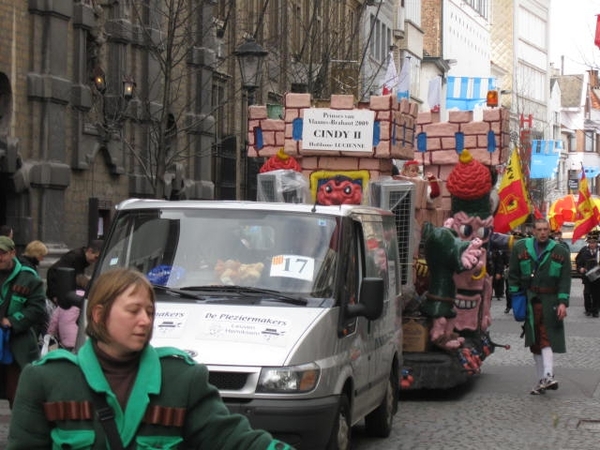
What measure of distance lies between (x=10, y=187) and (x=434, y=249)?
1008 cm

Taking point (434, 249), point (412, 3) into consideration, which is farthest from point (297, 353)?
point (412, 3)

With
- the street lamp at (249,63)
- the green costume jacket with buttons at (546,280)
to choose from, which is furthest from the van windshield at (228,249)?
the street lamp at (249,63)

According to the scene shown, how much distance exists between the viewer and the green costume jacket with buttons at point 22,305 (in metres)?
10.6

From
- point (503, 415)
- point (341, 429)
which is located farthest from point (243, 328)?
point (503, 415)

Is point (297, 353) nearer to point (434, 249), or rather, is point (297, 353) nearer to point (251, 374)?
point (251, 374)

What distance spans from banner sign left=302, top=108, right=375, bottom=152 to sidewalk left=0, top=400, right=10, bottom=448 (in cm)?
416

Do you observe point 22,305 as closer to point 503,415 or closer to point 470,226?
point 503,415

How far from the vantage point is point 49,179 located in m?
23.4

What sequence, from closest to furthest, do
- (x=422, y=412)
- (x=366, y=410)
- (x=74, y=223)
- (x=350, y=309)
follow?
(x=350, y=309) < (x=366, y=410) < (x=422, y=412) < (x=74, y=223)

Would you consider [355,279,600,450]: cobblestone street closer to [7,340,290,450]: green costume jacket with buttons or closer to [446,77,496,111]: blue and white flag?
[7,340,290,450]: green costume jacket with buttons

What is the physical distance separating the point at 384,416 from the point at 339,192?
3.86 meters

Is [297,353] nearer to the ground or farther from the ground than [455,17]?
nearer to the ground

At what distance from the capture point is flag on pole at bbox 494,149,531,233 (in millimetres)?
20609

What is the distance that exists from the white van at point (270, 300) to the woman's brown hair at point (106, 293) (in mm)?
4597
